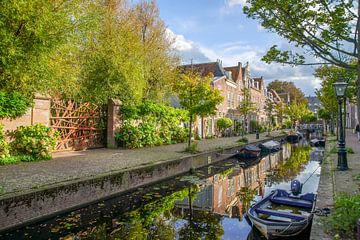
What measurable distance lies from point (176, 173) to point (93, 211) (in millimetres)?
5692

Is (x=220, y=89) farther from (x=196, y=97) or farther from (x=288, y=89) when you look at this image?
(x=288, y=89)

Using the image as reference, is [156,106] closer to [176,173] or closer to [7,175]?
[176,173]

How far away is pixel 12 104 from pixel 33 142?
167cm

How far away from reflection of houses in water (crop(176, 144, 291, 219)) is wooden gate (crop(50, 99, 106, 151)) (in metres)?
7.54

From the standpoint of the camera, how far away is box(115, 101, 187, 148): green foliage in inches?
707

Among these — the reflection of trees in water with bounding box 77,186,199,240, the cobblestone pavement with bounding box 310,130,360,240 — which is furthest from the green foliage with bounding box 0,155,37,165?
the cobblestone pavement with bounding box 310,130,360,240

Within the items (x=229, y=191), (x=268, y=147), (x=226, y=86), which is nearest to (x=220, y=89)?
(x=226, y=86)

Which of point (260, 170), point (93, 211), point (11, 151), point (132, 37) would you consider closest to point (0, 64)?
point (11, 151)

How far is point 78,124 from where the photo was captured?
52.4ft

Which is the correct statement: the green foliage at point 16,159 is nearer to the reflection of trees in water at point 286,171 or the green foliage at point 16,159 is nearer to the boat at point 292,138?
the reflection of trees in water at point 286,171

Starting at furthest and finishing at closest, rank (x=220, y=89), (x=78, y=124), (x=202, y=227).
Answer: (x=220, y=89), (x=78, y=124), (x=202, y=227)

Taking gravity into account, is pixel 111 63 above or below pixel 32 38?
above

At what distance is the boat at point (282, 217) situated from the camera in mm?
5879

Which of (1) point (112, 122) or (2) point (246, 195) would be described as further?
(1) point (112, 122)
